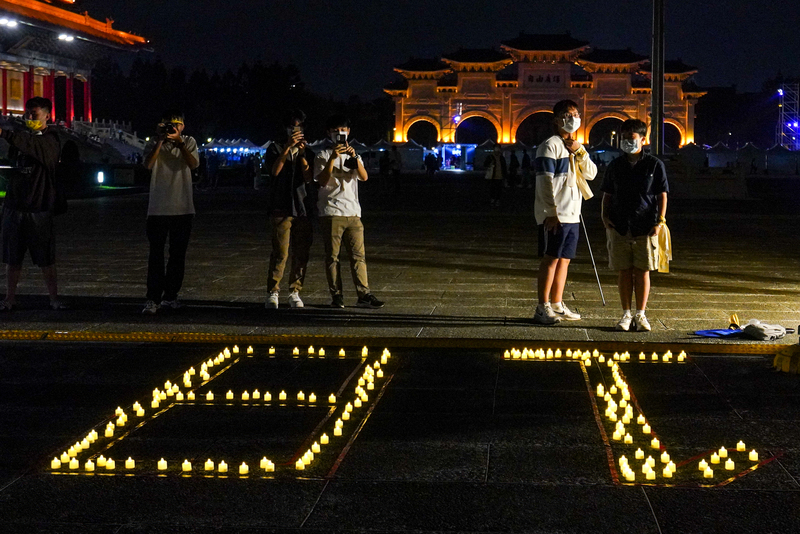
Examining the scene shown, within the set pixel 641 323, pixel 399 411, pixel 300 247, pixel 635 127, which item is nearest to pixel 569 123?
pixel 635 127

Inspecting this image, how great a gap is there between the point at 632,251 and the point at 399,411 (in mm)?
2971

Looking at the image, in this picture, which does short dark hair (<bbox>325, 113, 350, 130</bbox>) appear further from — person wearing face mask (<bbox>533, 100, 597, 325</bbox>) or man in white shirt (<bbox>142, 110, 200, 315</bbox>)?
person wearing face mask (<bbox>533, 100, 597, 325</bbox>)

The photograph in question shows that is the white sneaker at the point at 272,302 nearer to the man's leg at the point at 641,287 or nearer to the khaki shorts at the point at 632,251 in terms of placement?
the khaki shorts at the point at 632,251

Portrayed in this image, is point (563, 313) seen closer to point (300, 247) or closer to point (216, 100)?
point (300, 247)

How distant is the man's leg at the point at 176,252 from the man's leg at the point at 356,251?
1283 millimetres

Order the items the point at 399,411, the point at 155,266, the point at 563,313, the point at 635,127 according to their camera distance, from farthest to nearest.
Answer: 1. the point at 155,266
2. the point at 563,313
3. the point at 635,127
4. the point at 399,411

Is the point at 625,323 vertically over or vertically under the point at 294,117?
under

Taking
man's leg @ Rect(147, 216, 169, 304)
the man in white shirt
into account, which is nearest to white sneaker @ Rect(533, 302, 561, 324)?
the man in white shirt

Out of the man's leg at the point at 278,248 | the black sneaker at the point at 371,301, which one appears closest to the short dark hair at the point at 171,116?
the man's leg at the point at 278,248

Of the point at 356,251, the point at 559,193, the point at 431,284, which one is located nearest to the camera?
the point at 559,193

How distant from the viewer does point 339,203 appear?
27.1 ft

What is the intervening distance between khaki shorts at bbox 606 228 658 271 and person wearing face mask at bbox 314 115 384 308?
2.01m

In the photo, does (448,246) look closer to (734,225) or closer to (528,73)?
(734,225)

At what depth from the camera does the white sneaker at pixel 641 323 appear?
732 centimetres
